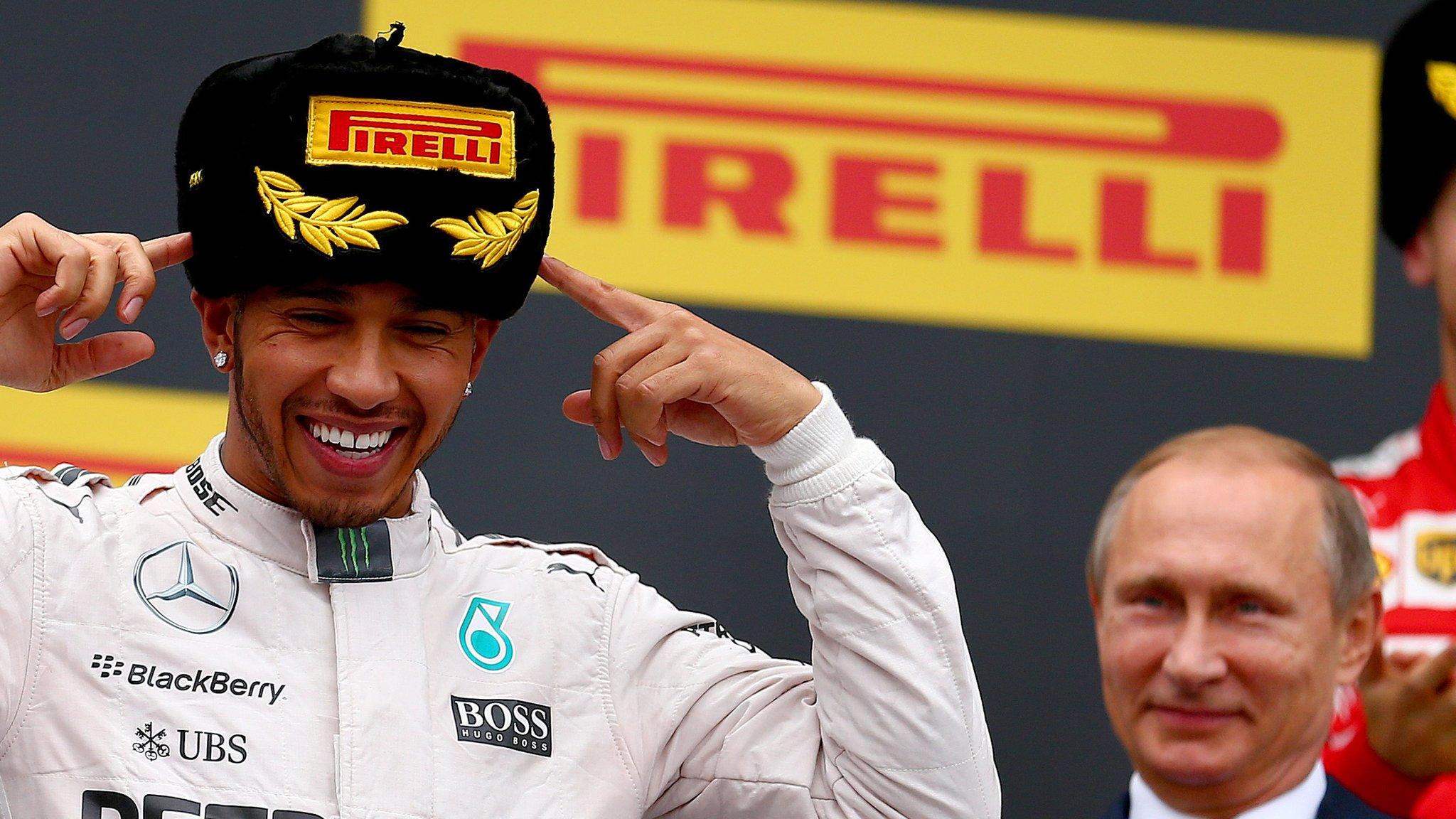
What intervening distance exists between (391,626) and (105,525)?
0.26 meters

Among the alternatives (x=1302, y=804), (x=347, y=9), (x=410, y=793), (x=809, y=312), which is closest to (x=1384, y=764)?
(x=1302, y=804)

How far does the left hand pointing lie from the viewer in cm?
172

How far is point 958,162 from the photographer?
9.38ft

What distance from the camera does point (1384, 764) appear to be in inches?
89.2

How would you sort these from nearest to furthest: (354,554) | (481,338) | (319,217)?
(319,217), (354,554), (481,338)

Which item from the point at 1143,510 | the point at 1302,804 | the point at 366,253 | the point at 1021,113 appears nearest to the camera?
the point at 366,253

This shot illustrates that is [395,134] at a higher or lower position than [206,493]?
higher

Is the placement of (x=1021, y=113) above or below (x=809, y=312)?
above

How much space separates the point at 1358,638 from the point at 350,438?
117 cm

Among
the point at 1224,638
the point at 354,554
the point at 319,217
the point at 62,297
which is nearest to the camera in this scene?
the point at 62,297

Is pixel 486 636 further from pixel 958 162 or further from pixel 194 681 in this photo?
pixel 958 162

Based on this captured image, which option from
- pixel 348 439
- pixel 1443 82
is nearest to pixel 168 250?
pixel 348 439

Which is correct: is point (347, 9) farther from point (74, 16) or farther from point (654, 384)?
point (654, 384)

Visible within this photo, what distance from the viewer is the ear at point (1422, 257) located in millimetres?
2604
